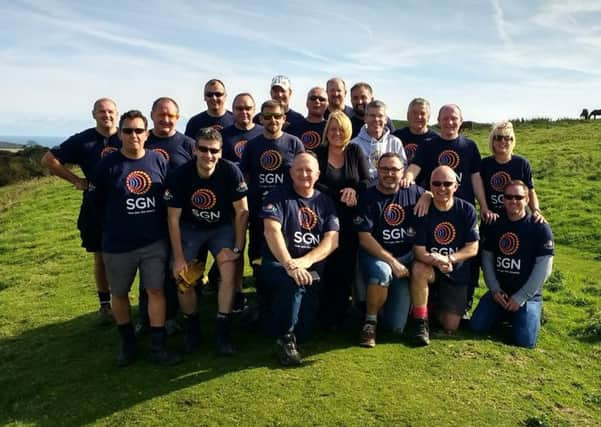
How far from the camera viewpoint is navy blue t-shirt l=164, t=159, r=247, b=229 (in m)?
7.33

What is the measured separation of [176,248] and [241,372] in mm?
1930

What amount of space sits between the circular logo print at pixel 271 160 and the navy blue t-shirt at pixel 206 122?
1.43 meters

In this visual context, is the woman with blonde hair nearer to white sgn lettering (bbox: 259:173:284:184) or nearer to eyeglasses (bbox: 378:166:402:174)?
eyeglasses (bbox: 378:166:402:174)

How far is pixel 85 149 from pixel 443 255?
20.0ft

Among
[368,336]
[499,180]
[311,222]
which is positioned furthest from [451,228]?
[311,222]

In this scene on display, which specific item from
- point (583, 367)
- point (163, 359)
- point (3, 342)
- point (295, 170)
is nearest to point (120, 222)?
point (163, 359)

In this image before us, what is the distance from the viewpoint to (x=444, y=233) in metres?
8.09

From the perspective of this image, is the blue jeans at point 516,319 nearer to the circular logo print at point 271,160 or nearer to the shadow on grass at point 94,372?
the shadow on grass at point 94,372

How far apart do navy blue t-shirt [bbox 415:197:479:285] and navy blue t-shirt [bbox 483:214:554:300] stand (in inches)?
25.0

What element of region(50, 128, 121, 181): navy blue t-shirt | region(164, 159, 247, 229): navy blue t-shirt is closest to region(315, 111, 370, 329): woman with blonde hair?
region(164, 159, 247, 229): navy blue t-shirt

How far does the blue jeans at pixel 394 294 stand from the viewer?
7.79 metres

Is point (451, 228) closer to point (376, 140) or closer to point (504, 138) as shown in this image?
point (376, 140)

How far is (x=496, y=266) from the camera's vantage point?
8.56 meters

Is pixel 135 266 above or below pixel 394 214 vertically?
below
